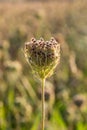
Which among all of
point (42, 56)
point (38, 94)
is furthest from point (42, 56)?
point (38, 94)

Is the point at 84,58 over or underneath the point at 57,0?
underneath

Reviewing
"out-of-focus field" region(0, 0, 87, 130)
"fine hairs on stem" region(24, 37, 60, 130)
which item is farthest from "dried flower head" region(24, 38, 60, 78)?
"out-of-focus field" region(0, 0, 87, 130)

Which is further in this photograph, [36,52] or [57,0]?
[57,0]

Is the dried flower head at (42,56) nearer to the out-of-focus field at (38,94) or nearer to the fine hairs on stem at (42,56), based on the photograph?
the fine hairs on stem at (42,56)

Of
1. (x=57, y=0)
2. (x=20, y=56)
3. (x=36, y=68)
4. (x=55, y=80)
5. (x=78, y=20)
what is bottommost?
(x=36, y=68)

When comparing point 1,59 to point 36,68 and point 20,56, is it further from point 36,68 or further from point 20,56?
point 36,68

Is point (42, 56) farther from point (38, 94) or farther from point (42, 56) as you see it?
point (38, 94)

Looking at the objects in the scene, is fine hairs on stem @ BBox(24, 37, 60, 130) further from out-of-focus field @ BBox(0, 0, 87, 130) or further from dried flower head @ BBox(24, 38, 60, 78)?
out-of-focus field @ BBox(0, 0, 87, 130)

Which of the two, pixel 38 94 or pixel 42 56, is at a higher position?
pixel 38 94

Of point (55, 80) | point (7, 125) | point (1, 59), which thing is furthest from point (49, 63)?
point (55, 80)
